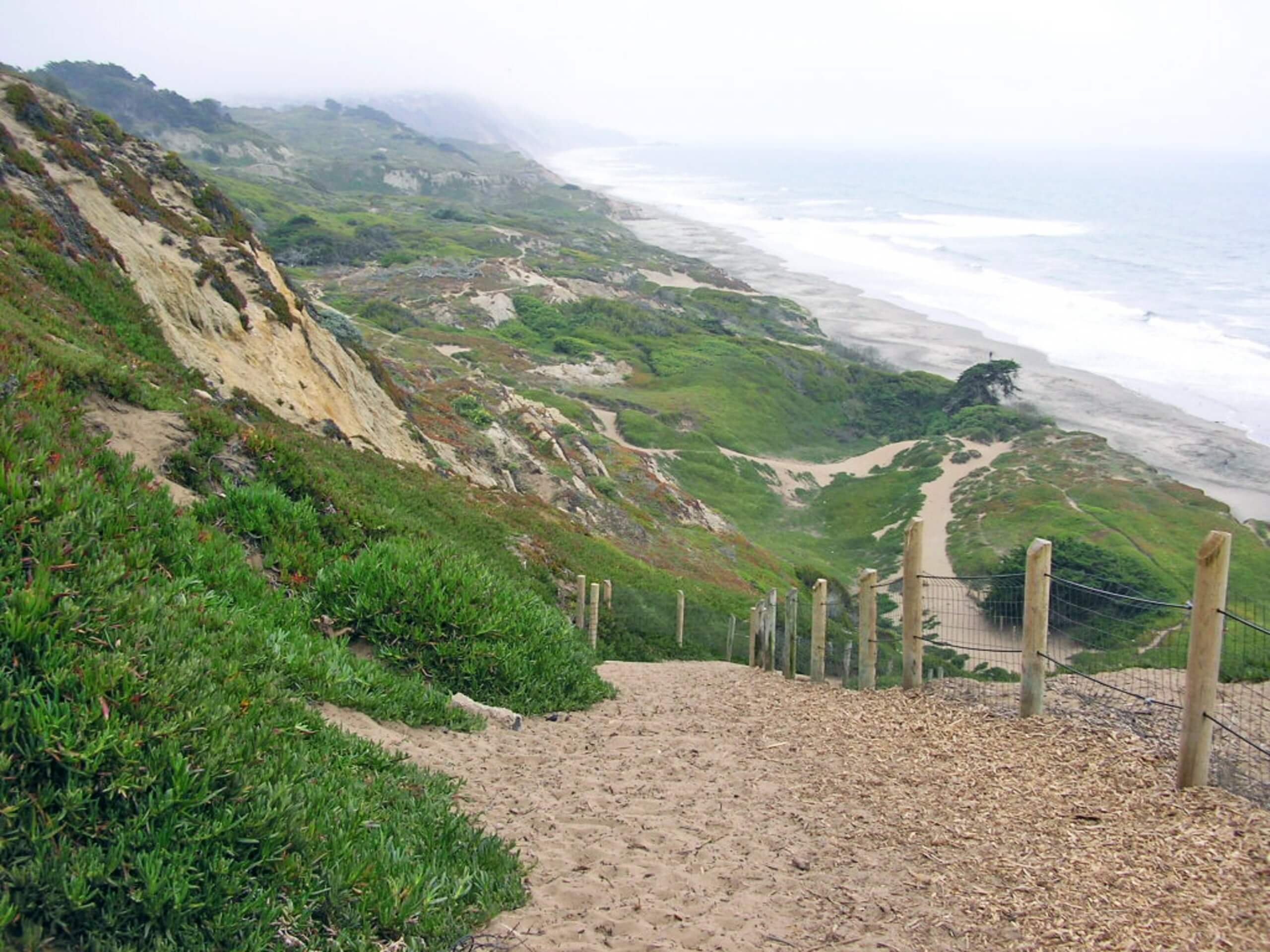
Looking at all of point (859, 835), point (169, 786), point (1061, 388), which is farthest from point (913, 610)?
point (1061, 388)

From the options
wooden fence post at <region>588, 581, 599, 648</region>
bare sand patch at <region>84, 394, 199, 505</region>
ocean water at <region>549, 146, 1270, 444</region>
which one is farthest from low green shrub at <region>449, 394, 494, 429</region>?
ocean water at <region>549, 146, 1270, 444</region>

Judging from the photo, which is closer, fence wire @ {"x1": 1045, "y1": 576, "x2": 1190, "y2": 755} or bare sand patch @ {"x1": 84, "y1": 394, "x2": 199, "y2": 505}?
fence wire @ {"x1": 1045, "y1": 576, "x2": 1190, "y2": 755}

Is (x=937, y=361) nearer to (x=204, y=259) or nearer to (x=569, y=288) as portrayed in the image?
(x=569, y=288)

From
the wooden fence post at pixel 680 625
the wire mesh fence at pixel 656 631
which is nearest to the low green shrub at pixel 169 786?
the wire mesh fence at pixel 656 631

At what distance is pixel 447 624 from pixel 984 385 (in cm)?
6013

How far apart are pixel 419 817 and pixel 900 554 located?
37580 millimetres

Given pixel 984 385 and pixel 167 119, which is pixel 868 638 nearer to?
pixel 984 385

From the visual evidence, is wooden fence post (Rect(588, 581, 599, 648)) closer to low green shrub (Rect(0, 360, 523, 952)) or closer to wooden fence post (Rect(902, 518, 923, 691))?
wooden fence post (Rect(902, 518, 923, 691))

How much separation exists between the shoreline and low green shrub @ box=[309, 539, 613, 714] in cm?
4777

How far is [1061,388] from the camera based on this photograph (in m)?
68.2

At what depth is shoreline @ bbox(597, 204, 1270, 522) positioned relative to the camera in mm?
52688

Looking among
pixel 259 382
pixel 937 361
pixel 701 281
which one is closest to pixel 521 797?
pixel 259 382

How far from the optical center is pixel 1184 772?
22.3ft

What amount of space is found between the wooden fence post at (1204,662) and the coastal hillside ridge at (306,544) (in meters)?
5.02
